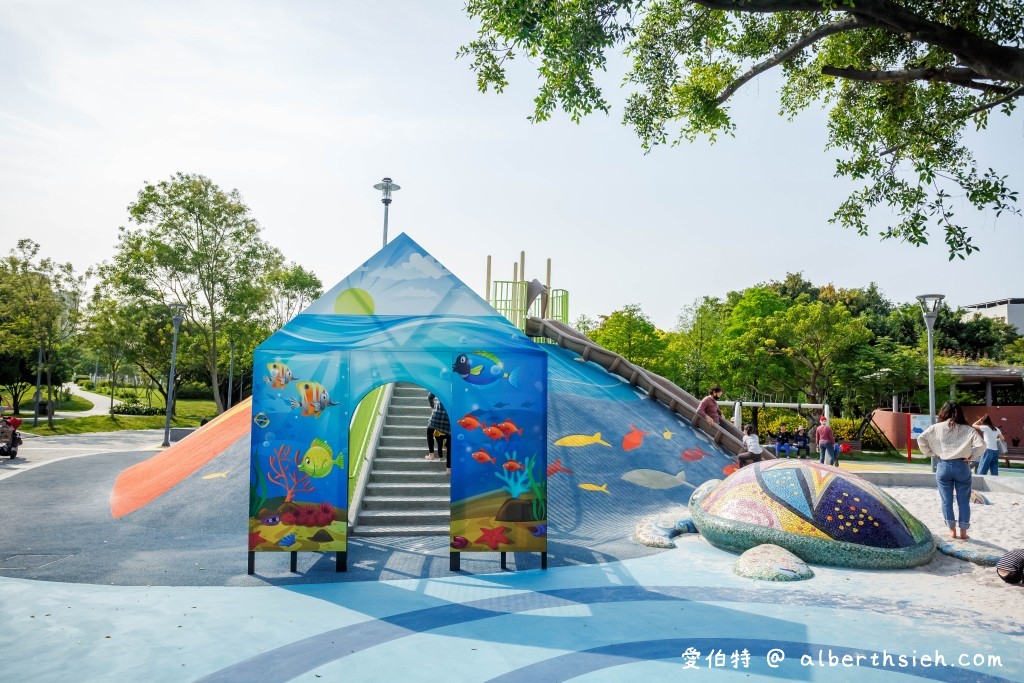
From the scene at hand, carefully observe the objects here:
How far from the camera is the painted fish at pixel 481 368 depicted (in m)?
8.47

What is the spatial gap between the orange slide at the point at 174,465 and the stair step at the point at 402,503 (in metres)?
4.16

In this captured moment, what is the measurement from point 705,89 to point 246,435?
1049 centimetres

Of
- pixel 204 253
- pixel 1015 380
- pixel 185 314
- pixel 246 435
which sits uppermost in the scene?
pixel 204 253

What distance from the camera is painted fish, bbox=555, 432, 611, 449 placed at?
13.1m

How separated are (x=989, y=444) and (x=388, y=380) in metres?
15.2

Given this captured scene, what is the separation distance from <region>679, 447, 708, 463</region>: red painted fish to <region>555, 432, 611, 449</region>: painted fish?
1.77 metres

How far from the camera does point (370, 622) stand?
6.39 meters

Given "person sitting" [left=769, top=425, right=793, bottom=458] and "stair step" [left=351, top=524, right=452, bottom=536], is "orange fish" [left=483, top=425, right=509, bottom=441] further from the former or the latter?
"person sitting" [left=769, top=425, right=793, bottom=458]

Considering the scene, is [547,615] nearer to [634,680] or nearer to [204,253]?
[634,680]

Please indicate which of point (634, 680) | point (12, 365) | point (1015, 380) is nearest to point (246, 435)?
point (634, 680)

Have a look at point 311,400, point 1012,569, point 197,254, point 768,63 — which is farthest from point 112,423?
point 1012,569

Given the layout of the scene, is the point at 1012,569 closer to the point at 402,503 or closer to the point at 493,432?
the point at 493,432

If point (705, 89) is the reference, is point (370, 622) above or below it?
below

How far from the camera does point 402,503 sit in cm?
1045
